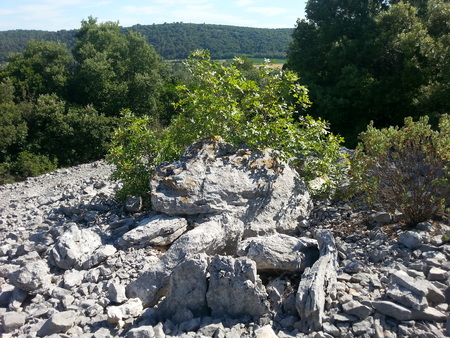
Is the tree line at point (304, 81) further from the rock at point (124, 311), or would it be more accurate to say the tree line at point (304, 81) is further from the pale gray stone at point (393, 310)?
the pale gray stone at point (393, 310)

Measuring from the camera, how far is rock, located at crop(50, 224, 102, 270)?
4.89 meters

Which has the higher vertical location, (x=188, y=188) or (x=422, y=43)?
(x=422, y=43)

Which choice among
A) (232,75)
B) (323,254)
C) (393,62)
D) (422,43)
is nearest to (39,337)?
(323,254)

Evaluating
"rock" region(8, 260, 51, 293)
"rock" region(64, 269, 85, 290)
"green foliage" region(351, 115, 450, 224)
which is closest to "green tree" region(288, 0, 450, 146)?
"green foliage" region(351, 115, 450, 224)

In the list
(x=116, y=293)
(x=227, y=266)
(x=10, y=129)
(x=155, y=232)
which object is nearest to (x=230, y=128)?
(x=155, y=232)

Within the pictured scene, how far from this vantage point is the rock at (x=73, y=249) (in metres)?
4.89

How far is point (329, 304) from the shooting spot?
372cm

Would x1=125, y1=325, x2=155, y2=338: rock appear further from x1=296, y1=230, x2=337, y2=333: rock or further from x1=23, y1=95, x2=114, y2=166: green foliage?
x1=23, y1=95, x2=114, y2=166: green foliage

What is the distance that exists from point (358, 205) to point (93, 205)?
15.4 ft

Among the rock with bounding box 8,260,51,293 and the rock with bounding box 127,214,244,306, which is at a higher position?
the rock with bounding box 127,214,244,306

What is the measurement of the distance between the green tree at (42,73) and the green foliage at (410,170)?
67.6ft

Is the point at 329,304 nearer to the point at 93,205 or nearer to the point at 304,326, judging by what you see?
the point at 304,326

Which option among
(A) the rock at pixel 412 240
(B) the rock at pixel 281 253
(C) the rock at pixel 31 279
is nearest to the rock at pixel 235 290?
(B) the rock at pixel 281 253

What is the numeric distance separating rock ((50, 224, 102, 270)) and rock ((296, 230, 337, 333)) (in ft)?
9.74
